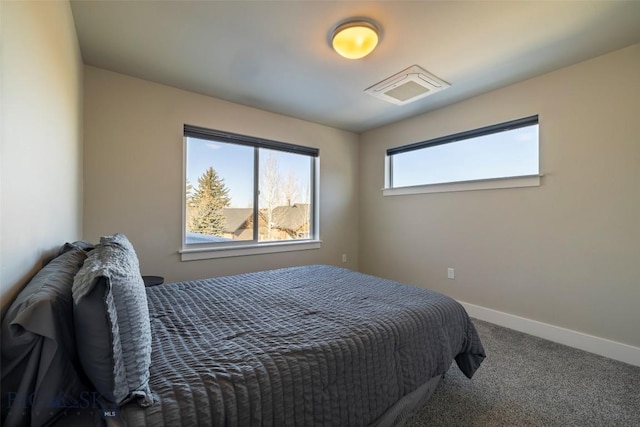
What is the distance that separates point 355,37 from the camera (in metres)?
1.85

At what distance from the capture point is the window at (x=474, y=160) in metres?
2.64

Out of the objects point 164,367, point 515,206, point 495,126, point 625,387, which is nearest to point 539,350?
point 625,387

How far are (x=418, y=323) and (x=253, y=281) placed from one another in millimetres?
1223

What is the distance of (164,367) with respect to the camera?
905 millimetres

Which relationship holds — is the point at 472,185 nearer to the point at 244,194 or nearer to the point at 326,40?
the point at 326,40

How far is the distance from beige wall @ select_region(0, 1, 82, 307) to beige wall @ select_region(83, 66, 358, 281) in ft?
2.14

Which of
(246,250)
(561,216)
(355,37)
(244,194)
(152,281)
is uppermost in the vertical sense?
(355,37)

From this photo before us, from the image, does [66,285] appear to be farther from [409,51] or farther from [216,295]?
[409,51]

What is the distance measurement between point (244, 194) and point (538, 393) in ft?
10.2

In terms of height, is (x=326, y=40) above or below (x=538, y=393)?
above

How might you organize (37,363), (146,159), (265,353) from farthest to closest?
(146,159)
(265,353)
(37,363)

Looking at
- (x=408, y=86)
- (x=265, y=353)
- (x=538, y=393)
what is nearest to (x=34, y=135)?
(x=265, y=353)

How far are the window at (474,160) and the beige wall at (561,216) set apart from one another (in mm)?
85

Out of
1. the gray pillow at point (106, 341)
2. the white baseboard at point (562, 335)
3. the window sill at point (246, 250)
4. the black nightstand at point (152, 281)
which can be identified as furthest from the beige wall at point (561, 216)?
the gray pillow at point (106, 341)
